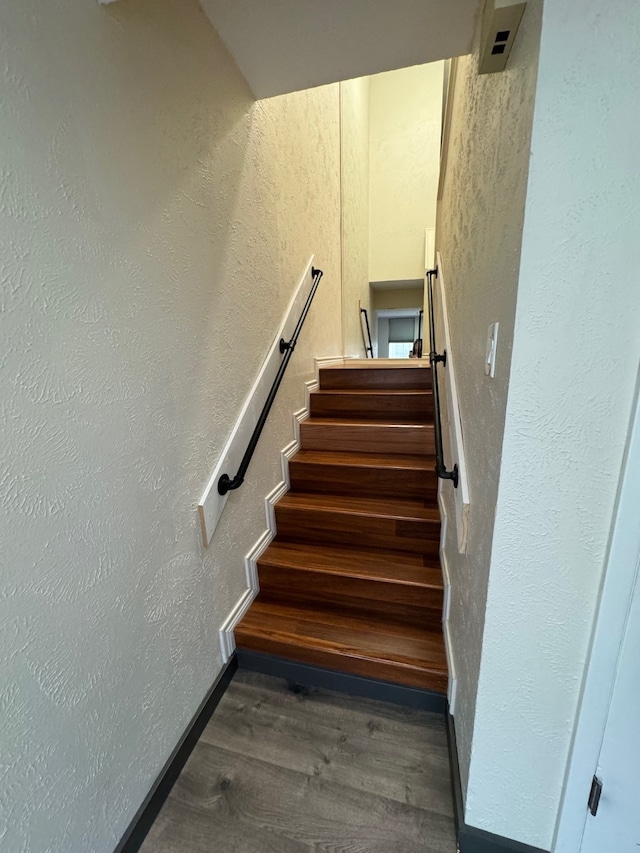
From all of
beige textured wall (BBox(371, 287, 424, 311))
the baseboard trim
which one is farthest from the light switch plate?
beige textured wall (BBox(371, 287, 424, 311))

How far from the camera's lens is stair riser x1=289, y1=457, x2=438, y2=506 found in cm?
193

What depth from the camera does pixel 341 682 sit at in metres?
1.43

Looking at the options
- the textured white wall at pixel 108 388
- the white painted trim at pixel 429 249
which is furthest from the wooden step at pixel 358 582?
the white painted trim at pixel 429 249

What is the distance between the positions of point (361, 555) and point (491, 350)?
127cm

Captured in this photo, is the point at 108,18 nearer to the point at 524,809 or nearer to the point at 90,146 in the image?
the point at 90,146

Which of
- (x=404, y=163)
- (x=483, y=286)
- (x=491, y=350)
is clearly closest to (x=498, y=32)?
(x=483, y=286)

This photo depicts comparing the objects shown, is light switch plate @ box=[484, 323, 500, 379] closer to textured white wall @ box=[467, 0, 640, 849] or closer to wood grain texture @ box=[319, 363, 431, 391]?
textured white wall @ box=[467, 0, 640, 849]

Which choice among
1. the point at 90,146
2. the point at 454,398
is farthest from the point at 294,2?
the point at 454,398

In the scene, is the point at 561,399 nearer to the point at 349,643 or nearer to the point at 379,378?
the point at 349,643

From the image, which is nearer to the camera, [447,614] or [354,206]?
[447,614]

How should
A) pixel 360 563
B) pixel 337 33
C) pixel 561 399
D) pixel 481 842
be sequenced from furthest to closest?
1. pixel 360 563
2. pixel 337 33
3. pixel 481 842
4. pixel 561 399

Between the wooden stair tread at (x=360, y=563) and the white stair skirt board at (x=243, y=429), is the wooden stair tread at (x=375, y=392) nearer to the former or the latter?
the white stair skirt board at (x=243, y=429)

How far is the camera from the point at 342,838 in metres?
1.00

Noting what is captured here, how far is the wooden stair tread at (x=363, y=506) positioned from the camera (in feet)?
5.85
